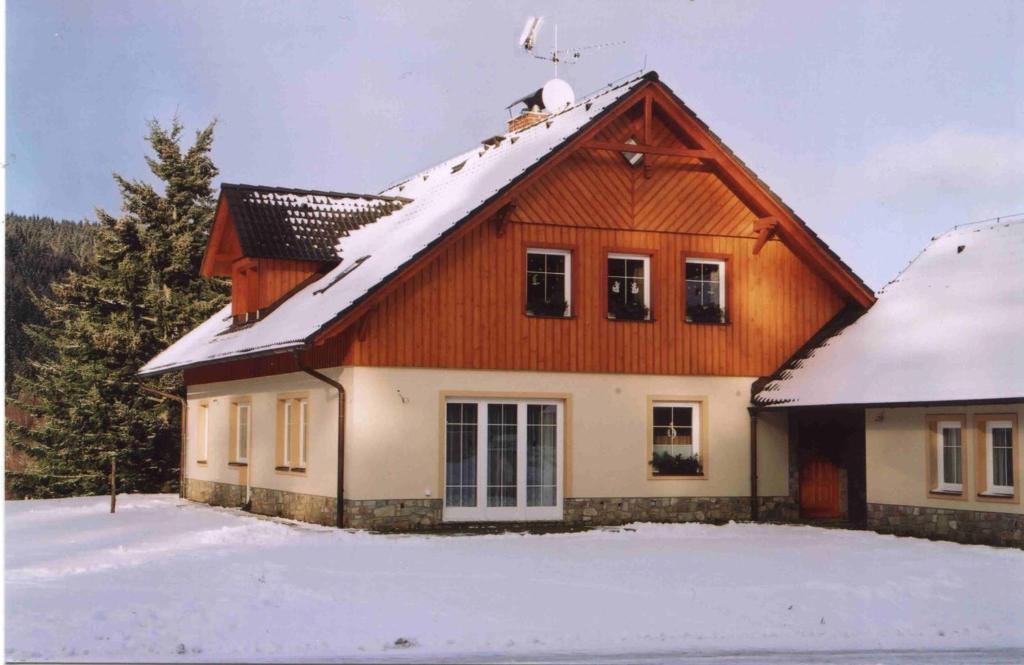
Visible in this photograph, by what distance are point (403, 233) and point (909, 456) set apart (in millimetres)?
9070

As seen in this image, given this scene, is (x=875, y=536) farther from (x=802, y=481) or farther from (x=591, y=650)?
(x=591, y=650)

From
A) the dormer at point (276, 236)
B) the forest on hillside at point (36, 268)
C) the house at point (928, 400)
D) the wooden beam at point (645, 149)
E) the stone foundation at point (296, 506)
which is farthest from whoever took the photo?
the forest on hillside at point (36, 268)

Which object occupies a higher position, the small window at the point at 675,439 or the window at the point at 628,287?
the window at the point at 628,287

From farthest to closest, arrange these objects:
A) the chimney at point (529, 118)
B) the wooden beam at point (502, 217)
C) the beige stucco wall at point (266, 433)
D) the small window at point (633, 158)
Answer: the chimney at point (529, 118), the small window at point (633, 158), the wooden beam at point (502, 217), the beige stucco wall at point (266, 433)

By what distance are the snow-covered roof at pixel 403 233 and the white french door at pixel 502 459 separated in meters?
2.52

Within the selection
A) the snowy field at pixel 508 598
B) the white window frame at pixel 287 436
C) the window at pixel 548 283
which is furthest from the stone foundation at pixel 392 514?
the window at pixel 548 283

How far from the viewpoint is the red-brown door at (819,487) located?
22219mm

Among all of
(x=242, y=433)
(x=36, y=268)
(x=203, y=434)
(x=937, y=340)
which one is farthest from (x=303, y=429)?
(x=36, y=268)

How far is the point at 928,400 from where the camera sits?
57.6 feet

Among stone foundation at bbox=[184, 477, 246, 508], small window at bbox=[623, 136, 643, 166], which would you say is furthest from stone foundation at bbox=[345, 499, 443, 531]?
small window at bbox=[623, 136, 643, 166]

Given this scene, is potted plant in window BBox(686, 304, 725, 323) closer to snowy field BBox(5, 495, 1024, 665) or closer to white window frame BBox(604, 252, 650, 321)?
white window frame BBox(604, 252, 650, 321)

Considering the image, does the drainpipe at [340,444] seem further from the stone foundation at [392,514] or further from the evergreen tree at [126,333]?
the evergreen tree at [126,333]

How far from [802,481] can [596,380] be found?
443 centimetres

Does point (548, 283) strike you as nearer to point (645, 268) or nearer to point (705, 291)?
point (645, 268)
